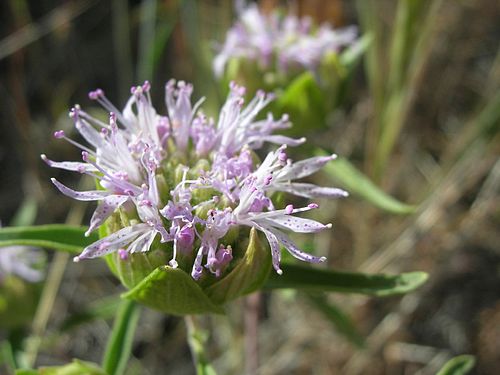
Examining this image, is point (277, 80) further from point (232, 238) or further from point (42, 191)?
point (42, 191)

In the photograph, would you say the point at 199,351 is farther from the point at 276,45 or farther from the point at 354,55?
the point at 354,55

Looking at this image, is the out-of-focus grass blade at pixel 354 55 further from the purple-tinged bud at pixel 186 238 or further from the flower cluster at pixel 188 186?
the purple-tinged bud at pixel 186 238

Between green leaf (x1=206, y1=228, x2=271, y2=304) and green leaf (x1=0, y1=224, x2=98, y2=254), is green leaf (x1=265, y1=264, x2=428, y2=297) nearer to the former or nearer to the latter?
green leaf (x1=206, y1=228, x2=271, y2=304)

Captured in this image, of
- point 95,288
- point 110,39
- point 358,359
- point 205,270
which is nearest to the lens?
point 205,270

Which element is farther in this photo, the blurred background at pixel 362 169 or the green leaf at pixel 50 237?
the blurred background at pixel 362 169

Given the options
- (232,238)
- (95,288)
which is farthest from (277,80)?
(95,288)

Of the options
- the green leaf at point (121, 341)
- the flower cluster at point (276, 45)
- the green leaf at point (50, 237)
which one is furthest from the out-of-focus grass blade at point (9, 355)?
the flower cluster at point (276, 45)
